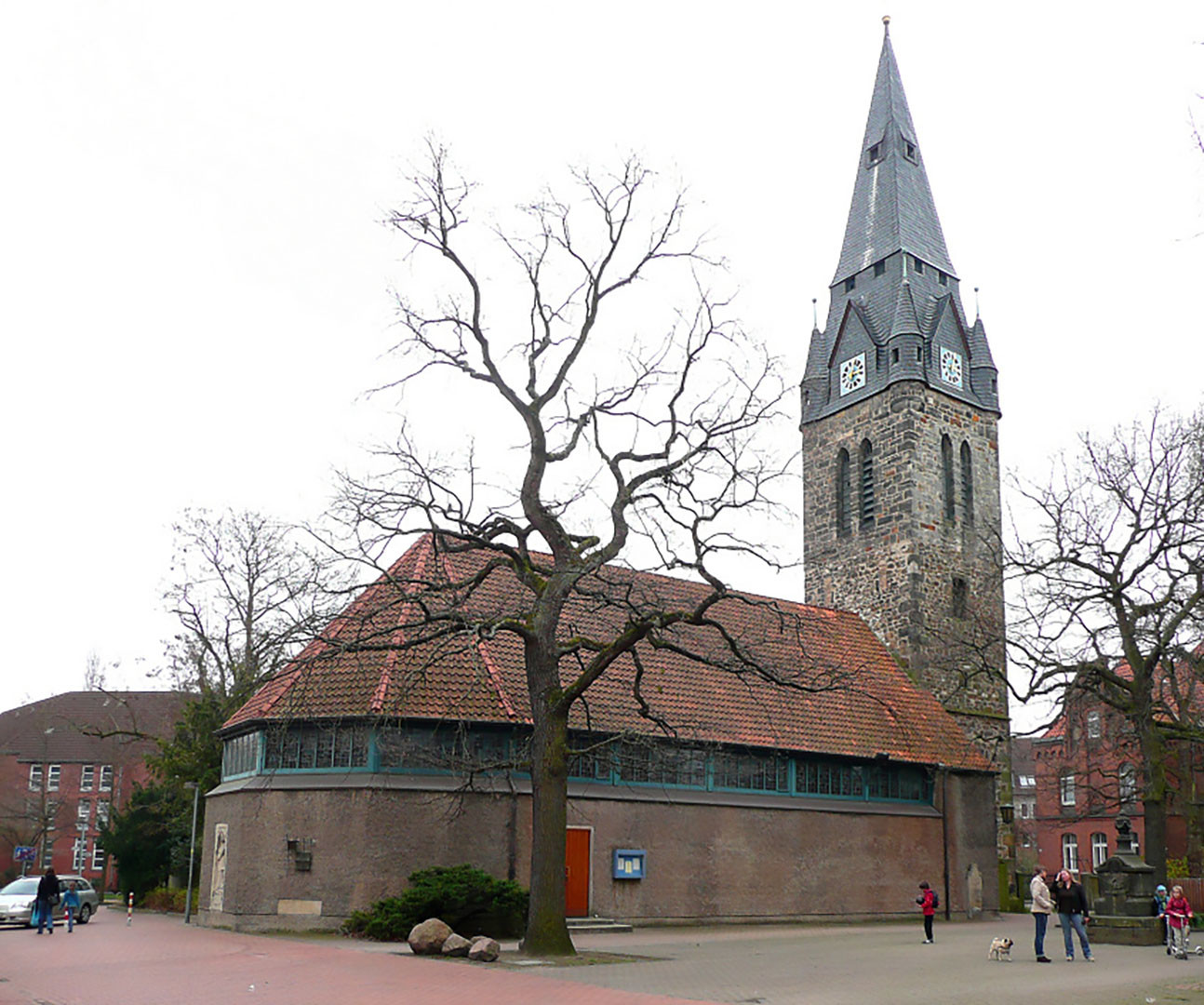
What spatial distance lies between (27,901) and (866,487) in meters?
28.0

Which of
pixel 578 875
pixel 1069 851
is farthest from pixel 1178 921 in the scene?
pixel 1069 851

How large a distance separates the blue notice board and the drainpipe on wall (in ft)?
35.7

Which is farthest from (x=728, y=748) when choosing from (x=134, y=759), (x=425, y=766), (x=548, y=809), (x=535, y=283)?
(x=134, y=759)

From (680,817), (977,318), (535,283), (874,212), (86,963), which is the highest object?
(874,212)

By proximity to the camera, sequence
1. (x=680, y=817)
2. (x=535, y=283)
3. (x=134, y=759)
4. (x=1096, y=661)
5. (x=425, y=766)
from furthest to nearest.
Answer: (x=134, y=759) → (x=1096, y=661) → (x=680, y=817) → (x=425, y=766) → (x=535, y=283)

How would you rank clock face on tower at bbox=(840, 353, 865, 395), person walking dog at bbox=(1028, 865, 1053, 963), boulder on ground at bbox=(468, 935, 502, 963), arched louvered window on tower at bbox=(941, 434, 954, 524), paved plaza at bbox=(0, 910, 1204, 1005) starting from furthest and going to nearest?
1. clock face on tower at bbox=(840, 353, 865, 395)
2. arched louvered window on tower at bbox=(941, 434, 954, 524)
3. person walking dog at bbox=(1028, 865, 1053, 963)
4. boulder on ground at bbox=(468, 935, 502, 963)
5. paved plaza at bbox=(0, 910, 1204, 1005)

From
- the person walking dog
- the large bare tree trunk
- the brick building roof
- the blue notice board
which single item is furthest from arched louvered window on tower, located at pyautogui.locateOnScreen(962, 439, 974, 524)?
the brick building roof

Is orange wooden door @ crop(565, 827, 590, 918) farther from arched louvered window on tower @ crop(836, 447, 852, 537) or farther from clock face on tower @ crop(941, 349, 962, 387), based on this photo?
clock face on tower @ crop(941, 349, 962, 387)

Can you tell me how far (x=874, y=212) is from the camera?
141ft

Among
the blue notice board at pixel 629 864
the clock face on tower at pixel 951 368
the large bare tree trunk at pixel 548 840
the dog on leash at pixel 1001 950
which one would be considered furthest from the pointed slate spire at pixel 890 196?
the large bare tree trunk at pixel 548 840

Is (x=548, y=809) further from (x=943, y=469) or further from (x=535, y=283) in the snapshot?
(x=943, y=469)

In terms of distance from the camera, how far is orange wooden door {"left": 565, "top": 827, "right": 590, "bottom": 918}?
80.6 ft

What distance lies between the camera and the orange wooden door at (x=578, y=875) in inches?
967

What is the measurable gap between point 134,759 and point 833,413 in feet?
158
